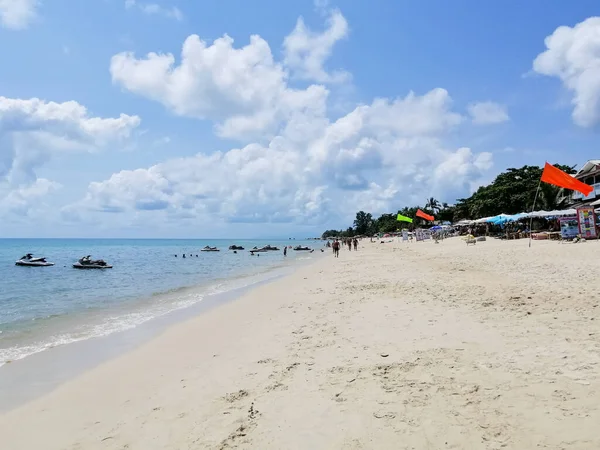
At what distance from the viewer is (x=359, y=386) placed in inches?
213

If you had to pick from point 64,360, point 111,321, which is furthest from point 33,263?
point 64,360

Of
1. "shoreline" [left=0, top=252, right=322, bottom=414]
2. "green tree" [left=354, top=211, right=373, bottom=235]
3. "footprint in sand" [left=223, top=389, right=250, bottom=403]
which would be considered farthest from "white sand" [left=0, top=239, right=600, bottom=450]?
"green tree" [left=354, top=211, right=373, bottom=235]

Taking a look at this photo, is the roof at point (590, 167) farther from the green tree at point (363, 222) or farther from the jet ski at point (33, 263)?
the green tree at point (363, 222)

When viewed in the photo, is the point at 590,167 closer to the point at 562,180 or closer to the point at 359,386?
the point at 562,180

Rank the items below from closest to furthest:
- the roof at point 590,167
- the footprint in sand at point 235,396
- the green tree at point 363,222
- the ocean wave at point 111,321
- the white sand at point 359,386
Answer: the white sand at point 359,386 < the footprint in sand at point 235,396 < the ocean wave at point 111,321 < the roof at point 590,167 < the green tree at point 363,222

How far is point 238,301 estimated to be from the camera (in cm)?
1638

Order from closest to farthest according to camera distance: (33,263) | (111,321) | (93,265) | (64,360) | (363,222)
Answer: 1. (64,360)
2. (111,321)
3. (93,265)
4. (33,263)
5. (363,222)

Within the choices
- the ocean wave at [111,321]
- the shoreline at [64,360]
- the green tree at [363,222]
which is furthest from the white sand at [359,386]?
the green tree at [363,222]

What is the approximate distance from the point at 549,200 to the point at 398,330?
46.2 meters

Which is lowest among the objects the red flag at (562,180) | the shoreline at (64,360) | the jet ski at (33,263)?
the shoreline at (64,360)

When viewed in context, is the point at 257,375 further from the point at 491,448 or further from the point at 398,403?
the point at 491,448

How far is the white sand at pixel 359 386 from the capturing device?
4121mm

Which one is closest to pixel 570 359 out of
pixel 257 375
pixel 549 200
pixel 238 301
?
pixel 257 375

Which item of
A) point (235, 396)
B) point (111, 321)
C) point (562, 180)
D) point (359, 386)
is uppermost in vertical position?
point (562, 180)
